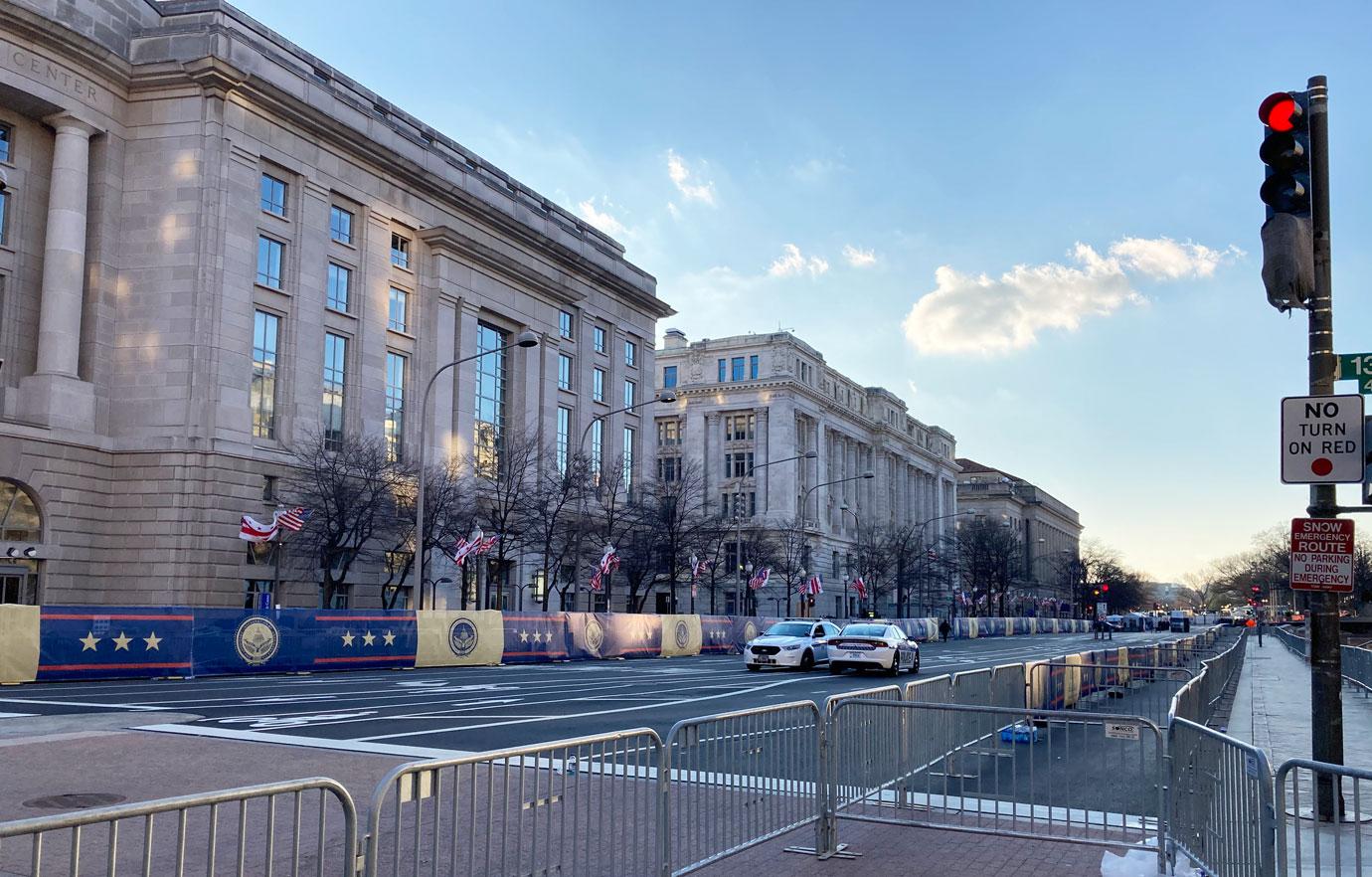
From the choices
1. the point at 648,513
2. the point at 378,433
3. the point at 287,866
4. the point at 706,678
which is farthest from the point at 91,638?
the point at 648,513

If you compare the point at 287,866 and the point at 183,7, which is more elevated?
the point at 183,7

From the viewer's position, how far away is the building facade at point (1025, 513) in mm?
172500

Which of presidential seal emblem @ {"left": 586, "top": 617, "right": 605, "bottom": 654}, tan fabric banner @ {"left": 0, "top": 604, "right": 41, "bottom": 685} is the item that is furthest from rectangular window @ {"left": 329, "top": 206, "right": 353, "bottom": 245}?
tan fabric banner @ {"left": 0, "top": 604, "right": 41, "bottom": 685}

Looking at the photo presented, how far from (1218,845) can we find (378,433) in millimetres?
47174

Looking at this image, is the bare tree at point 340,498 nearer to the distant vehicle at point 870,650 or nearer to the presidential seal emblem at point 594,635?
the presidential seal emblem at point 594,635

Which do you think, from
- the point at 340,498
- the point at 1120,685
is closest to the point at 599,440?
the point at 340,498

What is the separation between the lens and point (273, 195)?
154 ft

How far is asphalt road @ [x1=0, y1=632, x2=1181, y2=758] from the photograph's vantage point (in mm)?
14789

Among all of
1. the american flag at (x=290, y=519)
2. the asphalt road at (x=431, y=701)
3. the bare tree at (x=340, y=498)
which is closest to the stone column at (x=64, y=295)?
the bare tree at (x=340, y=498)

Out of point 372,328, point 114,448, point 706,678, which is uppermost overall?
point 372,328

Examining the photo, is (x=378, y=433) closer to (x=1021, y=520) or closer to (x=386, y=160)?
(x=386, y=160)

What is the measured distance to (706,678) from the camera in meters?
28.5

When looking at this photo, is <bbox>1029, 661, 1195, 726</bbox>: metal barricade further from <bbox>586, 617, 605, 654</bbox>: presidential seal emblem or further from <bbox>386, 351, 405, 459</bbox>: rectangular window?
<bbox>386, 351, 405, 459</bbox>: rectangular window

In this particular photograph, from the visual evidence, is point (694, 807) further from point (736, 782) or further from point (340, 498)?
point (340, 498)
